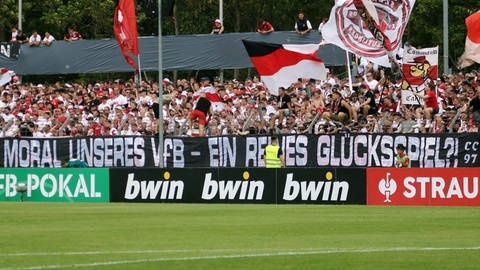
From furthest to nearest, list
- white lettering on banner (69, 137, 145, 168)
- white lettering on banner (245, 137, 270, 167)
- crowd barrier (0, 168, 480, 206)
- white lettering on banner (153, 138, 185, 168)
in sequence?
1. white lettering on banner (69, 137, 145, 168)
2. white lettering on banner (153, 138, 185, 168)
3. white lettering on banner (245, 137, 270, 167)
4. crowd barrier (0, 168, 480, 206)

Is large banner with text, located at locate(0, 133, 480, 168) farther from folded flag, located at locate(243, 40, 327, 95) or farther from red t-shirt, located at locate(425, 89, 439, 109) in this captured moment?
folded flag, located at locate(243, 40, 327, 95)

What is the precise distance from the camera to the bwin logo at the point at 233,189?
31375 mm

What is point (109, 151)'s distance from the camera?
3916 centimetres

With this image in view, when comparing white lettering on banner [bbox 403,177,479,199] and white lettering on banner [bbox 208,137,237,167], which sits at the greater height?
white lettering on banner [bbox 208,137,237,167]

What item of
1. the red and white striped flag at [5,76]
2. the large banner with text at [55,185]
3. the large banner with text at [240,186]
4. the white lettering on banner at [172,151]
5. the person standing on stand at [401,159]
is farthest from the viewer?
the red and white striped flag at [5,76]

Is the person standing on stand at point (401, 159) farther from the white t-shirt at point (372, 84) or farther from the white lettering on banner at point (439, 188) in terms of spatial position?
the white t-shirt at point (372, 84)

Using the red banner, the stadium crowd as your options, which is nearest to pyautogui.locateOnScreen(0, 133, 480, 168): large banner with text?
the stadium crowd

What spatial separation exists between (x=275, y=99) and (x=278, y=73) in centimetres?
218

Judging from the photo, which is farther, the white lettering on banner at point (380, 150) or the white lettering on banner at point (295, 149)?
the white lettering on banner at point (295, 149)

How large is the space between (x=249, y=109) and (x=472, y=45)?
7.74 m

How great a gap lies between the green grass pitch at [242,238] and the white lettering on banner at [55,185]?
19.6ft

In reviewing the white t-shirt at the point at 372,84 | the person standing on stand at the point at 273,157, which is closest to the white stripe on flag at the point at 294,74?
the white t-shirt at the point at 372,84

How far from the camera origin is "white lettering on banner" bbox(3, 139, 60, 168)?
40.6m

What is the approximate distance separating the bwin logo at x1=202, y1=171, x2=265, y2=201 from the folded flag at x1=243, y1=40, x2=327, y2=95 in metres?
5.06
